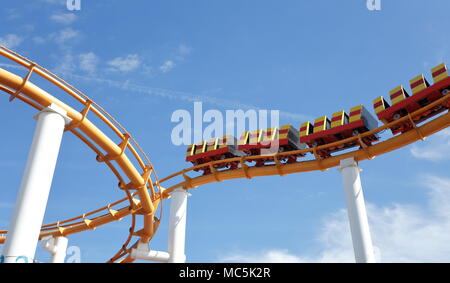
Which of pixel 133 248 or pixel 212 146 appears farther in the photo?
pixel 212 146

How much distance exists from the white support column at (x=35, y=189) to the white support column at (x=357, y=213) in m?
10.5

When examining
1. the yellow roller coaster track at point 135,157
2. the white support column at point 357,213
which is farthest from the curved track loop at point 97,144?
the white support column at point 357,213

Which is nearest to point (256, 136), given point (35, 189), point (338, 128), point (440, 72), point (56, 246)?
point (338, 128)

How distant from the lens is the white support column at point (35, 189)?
9062 millimetres

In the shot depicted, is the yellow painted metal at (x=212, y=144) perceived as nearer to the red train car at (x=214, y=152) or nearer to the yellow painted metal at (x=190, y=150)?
the red train car at (x=214, y=152)

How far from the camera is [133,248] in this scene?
17734 millimetres

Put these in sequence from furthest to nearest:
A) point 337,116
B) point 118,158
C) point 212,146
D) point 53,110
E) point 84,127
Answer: point 212,146
point 337,116
point 118,158
point 84,127
point 53,110

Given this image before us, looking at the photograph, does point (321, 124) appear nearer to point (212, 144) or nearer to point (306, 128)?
point (306, 128)

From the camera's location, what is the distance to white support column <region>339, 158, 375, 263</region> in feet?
44.3

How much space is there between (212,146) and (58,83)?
9678mm

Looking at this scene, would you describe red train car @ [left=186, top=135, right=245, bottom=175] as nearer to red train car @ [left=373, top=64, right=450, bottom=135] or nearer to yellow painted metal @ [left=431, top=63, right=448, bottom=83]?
red train car @ [left=373, top=64, right=450, bottom=135]

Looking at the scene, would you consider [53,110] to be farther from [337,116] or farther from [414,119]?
[414,119]
